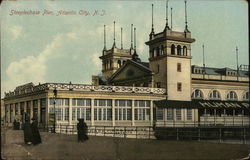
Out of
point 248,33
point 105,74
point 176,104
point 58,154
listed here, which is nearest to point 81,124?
point 58,154

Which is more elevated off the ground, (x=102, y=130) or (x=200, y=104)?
(x=200, y=104)

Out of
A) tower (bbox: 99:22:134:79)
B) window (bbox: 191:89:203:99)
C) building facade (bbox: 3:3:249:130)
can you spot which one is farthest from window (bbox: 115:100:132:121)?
tower (bbox: 99:22:134:79)

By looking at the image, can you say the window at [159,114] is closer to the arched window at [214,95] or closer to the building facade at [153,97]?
the building facade at [153,97]

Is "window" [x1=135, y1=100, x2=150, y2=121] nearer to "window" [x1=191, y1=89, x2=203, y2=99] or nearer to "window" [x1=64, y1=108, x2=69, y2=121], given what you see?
"window" [x1=191, y1=89, x2=203, y2=99]

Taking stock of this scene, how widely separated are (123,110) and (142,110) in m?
2.57

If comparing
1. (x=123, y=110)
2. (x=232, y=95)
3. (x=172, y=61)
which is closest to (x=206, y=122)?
(x=232, y=95)

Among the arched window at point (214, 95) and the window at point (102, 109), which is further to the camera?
the arched window at point (214, 95)

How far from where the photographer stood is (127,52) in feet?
217

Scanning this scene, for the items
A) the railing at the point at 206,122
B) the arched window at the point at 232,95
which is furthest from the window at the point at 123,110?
the arched window at the point at 232,95

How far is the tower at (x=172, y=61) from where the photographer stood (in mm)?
44062

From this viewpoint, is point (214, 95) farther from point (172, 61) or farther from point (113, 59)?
point (113, 59)

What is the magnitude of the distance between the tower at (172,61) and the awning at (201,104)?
3.87 ft

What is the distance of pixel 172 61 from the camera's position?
146ft

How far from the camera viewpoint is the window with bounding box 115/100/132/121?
133 ft
